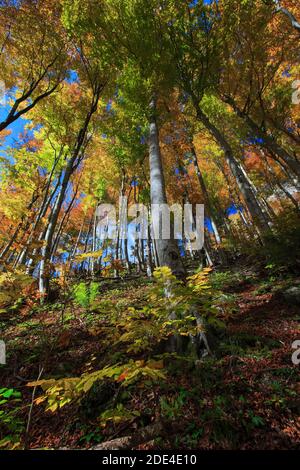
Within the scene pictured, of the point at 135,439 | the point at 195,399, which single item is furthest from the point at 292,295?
the point at 135,439

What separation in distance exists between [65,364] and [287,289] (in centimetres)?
475

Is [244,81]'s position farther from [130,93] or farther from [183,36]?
[130,93]

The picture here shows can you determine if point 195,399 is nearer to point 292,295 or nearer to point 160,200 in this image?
point 160,200

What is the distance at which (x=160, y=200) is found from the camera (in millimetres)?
4066

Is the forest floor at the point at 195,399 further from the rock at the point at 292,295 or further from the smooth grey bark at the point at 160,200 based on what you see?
the smooth grey bark at the point at 160,200

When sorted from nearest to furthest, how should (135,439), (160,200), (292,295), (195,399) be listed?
1. (135,439)
2. (195,399)
3. (160,200)
4. (292,295)

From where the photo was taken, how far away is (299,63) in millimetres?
9867

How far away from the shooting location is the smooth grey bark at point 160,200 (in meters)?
3.54

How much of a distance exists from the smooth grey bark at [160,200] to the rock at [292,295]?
8.73 feet

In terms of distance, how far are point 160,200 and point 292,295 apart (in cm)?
340

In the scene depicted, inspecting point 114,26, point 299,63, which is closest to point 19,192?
point 114,26

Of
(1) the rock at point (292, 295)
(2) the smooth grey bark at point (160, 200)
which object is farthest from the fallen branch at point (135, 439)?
(1) the rock at point (292, 295)

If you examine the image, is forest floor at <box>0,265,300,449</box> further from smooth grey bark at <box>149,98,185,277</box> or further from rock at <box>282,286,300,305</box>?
smooth grey bark at <box>149,98,185,277</box>

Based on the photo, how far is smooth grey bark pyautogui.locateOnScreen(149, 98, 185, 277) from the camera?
354 cm
